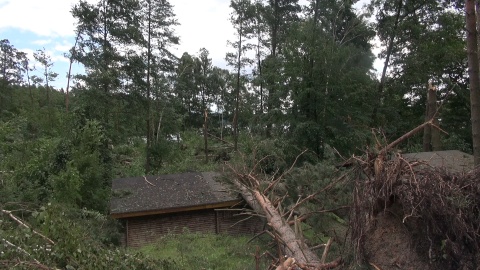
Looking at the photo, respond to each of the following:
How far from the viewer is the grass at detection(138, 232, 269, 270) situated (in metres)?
8.63

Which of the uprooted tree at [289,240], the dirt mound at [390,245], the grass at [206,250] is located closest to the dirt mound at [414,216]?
the dirt mound at [390,245]

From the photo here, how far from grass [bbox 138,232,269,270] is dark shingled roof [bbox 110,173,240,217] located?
39.7 inches

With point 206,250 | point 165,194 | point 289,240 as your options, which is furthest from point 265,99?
point 289,240

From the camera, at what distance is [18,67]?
38812mm

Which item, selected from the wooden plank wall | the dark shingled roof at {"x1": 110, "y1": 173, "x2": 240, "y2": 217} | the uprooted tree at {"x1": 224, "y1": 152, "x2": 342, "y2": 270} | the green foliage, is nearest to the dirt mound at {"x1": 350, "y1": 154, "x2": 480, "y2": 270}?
the uprooted tree at {"x1": 224, "y1": 152, "x2": 342, "y2": 270}

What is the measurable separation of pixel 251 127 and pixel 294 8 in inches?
Result: 326

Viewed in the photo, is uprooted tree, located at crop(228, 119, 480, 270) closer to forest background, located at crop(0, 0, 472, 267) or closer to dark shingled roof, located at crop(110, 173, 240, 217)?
forest background, located at crop(0, 0, 472, 267)

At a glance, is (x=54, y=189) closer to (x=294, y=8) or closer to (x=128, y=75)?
(x=128, y=75)

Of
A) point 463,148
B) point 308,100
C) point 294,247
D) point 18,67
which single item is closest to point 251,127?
point 308,100

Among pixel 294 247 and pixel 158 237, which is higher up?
pixel 294 247

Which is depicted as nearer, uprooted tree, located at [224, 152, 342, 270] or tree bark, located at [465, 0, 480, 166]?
uprooted tree, located at [224, 152, 342, 270]

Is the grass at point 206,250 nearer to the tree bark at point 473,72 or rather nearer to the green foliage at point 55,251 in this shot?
the green foliage at point 55,251

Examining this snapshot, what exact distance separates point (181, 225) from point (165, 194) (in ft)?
3.78

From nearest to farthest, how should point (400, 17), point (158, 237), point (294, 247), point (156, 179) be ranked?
1. point (294, 247)
2. point (158, 237)
3. point (156, 179)
4. point (400, 17)
